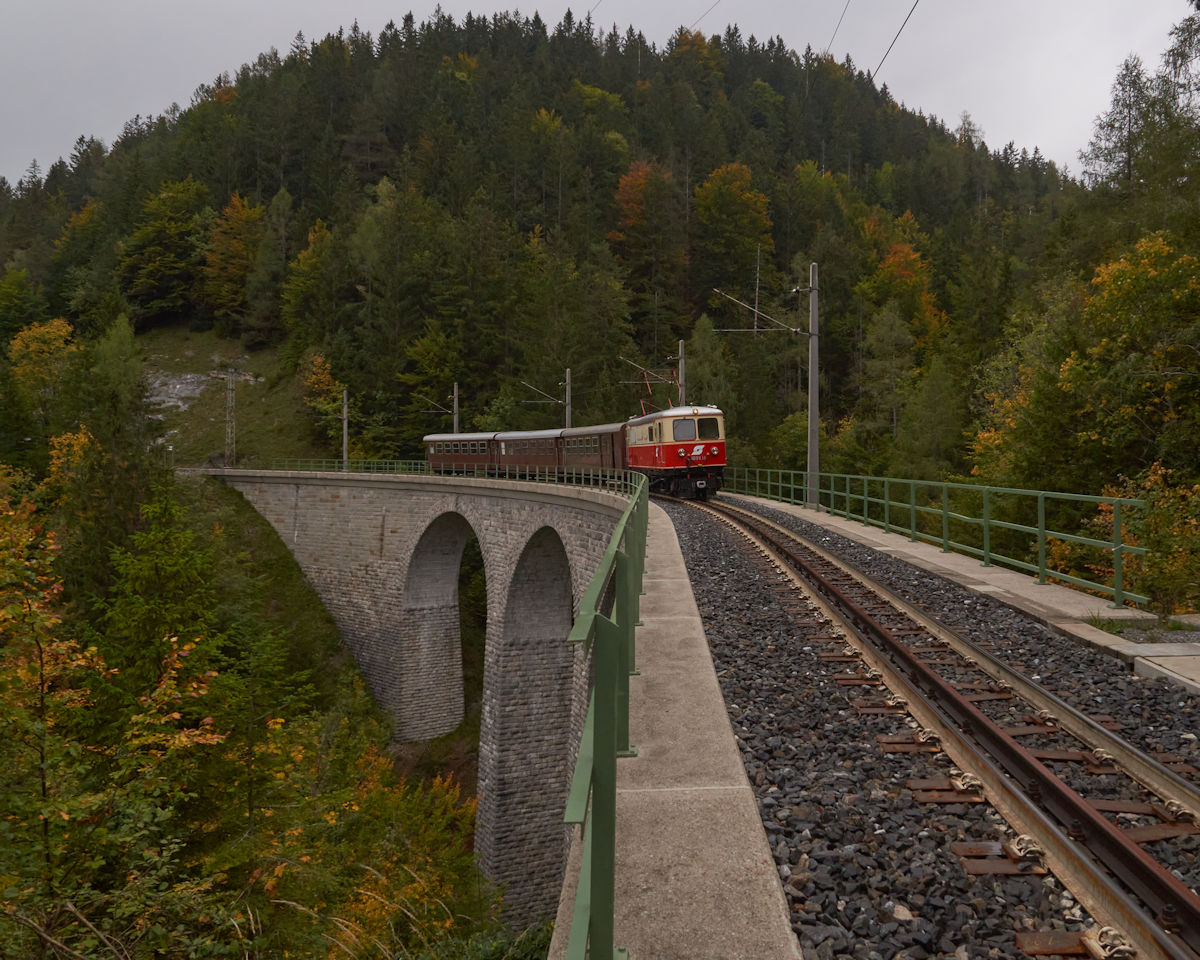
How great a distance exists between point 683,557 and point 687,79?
4008 inches

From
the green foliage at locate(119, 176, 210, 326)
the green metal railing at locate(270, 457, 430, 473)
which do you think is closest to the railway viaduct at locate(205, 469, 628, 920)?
the green metal railing at locate(270, 457, 430, 473)

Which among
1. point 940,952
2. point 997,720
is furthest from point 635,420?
point 940,952

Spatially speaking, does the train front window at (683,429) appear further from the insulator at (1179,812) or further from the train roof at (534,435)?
the insulator at (1179,812)

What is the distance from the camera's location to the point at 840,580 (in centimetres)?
1012

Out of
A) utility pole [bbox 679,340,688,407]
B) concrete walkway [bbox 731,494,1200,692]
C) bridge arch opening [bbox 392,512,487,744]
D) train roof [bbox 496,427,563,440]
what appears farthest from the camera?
bridge arch opening [bbox 392,512,487,744]

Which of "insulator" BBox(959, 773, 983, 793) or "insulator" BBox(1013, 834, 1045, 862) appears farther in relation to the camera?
"insulator" BBox(959, 773, 983, 793)

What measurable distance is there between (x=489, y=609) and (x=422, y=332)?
3758 centimetres

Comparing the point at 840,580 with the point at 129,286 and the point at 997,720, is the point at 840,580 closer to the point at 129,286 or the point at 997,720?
the point at 997,720

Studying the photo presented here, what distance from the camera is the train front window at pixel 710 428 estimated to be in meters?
25.0

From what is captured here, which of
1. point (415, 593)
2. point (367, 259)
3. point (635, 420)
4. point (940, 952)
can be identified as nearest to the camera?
point (940, 952)

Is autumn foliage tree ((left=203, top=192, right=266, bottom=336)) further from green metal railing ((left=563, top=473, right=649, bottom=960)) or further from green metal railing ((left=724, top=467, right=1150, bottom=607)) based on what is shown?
green metal railing ((left=563, top=473, right=649, bottom=960))

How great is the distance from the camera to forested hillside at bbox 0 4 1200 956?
12719 mm

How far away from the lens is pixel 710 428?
25.2 metres

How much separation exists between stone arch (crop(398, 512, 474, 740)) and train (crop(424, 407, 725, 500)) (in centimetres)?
374
